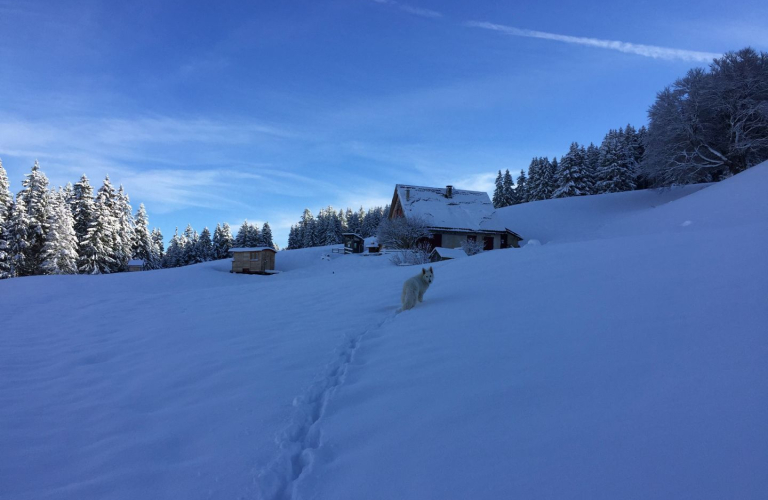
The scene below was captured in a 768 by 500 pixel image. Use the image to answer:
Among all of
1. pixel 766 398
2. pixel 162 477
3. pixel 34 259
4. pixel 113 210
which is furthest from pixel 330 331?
pixel 113 210

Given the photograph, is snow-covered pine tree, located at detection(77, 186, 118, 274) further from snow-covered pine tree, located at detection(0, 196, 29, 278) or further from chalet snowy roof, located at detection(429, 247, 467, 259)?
chalet snowy roof, located at detection(429, 247, 467, 259)

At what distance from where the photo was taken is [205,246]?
62156mm

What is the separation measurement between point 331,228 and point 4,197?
4375 centimetres

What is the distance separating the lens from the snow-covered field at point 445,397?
7.18 feet

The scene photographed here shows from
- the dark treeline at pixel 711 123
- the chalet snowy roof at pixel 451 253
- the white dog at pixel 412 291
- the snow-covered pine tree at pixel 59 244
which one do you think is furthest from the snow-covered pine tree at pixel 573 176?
the snow-covered pine tree at pixel 59 244

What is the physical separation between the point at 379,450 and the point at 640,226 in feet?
68.2

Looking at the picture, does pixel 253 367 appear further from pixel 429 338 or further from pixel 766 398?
pixel 766 398

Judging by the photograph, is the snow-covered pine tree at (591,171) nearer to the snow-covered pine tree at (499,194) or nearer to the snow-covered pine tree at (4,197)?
the snow-covered pine tree at (499,194)

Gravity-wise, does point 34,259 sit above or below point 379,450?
above

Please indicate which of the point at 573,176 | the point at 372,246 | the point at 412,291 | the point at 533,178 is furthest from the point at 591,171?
the point at 412,291

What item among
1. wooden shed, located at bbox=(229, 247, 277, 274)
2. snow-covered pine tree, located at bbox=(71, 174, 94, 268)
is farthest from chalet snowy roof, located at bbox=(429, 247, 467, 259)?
snow-covered pine tree, located at bbox=(71, 174, 94, 268)

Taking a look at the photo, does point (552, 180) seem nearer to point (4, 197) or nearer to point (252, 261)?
point (252, 261)

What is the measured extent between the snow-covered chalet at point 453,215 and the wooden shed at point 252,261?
14316 mm

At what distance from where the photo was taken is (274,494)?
2.46 meters
